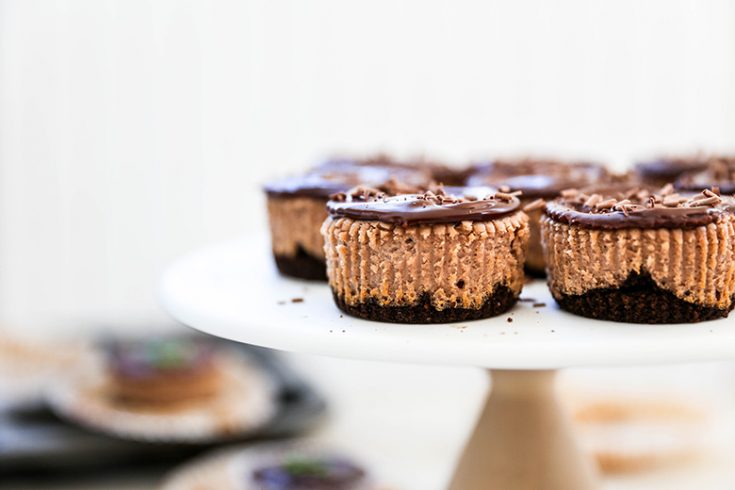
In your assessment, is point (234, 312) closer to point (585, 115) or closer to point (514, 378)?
point (514, 378)

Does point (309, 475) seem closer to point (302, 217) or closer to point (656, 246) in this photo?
point (302, 217)

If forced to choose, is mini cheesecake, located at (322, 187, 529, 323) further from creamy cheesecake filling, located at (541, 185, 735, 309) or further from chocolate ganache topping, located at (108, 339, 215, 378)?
chocolate ganache topping, located at (108, 339, 215, 378)

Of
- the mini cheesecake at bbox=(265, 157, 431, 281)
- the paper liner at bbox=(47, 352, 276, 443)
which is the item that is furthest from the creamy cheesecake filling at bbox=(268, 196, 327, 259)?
the paper liner at bbox=(47, 352, 276, 443)

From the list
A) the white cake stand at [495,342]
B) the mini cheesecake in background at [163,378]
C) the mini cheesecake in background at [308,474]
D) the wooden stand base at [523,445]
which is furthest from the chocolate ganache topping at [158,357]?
the wooden stand base at [523,445]

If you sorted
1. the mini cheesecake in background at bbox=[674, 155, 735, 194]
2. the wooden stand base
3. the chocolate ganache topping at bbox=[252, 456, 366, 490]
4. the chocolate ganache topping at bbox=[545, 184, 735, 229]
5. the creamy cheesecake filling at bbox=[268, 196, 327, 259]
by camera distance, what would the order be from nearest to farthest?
the chocolate ganache topping at bbox=[545, 184, 735, 229]
the wooden stand base
the mini cheesecake in background at bbox=[674, 155, 735, 194]
the creamy cheesecake filling at bbox=[268, 196, 327, 259]
the chocolate ganache topping at bbox=[252, 456, 366, 490]

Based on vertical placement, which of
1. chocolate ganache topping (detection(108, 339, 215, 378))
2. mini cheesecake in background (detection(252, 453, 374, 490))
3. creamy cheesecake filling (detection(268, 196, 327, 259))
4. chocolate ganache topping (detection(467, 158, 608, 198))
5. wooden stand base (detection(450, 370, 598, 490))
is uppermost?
chocolate ganache topping (detection(467, 158, 608, 198))

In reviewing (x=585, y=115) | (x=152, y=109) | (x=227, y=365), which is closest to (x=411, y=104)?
(x=585, y=115)

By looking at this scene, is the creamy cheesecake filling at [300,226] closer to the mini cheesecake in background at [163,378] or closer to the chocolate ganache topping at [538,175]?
the chocolate ganache topping at [538,175]
